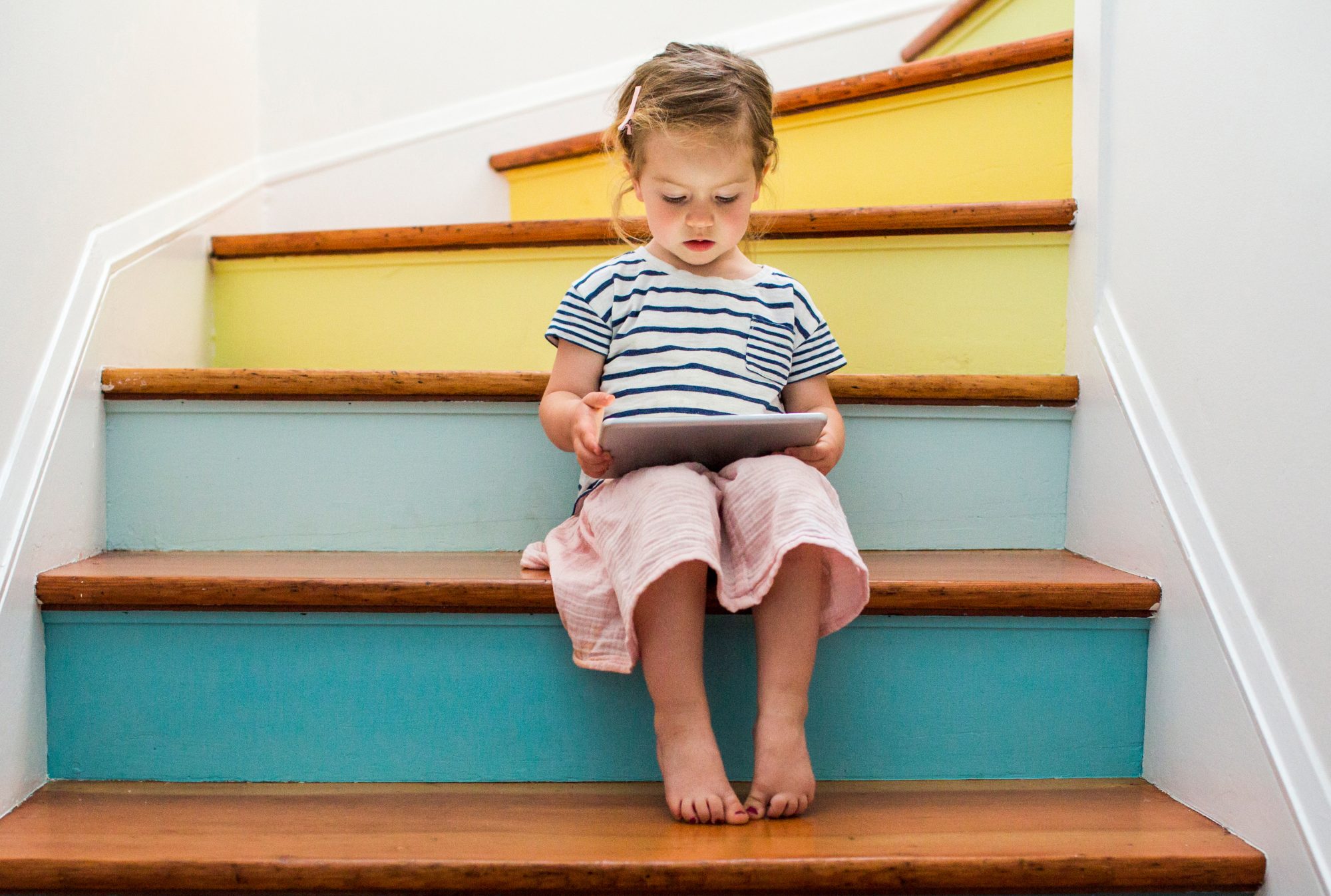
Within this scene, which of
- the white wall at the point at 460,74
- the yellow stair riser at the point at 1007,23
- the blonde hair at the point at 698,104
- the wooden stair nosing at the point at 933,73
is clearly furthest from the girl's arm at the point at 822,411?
the white wall at the point at 460,74

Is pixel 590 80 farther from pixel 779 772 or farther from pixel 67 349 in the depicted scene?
pixel 779 772

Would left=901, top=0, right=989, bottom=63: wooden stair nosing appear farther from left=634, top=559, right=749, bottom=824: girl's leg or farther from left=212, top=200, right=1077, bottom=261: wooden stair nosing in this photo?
left=634, top=559, right=749, bottom=824: girl's leg

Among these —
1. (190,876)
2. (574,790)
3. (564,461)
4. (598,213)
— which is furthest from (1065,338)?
(190,876)

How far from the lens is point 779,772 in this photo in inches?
32.5

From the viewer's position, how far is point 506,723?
0.92 metres

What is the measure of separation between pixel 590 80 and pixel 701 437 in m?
1.51

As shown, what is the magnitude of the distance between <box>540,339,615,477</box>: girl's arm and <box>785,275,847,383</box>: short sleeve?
0.21 meters

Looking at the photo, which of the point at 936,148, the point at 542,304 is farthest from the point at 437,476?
the point at 936,148

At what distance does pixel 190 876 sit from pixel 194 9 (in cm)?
118

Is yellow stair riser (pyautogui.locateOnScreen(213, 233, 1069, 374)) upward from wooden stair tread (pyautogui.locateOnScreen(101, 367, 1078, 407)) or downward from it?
upward

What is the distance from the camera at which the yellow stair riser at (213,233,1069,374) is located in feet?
4.05

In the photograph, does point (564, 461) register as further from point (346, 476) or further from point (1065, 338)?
point (1065, 338)

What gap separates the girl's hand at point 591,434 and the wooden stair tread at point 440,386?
175 millimetres

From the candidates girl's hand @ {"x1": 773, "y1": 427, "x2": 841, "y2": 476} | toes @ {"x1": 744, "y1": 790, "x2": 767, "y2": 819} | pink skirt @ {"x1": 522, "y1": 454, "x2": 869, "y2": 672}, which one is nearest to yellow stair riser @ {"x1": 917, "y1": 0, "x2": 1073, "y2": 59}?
girl's hand @ {"x1": 773, "y1": 427, "x2": 841, "y2": 476}
